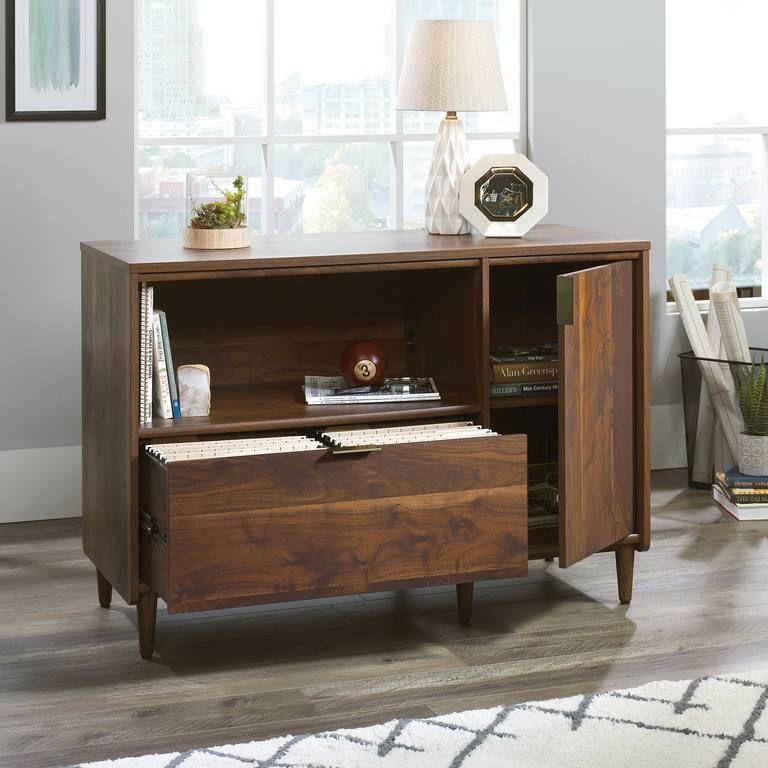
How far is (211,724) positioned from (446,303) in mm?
1048

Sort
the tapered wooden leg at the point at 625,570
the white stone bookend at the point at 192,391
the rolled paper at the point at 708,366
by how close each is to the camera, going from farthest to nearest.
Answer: the rolled paper at the point at 708,366
the tapered wooden leg at the point at 625,570
the white stone bookend at the point at 192,391

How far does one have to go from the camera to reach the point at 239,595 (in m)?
2.32

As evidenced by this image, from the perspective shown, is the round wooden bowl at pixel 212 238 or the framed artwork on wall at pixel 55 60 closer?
the round wooden bowl at pixel 212 238

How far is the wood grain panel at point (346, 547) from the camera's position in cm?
228

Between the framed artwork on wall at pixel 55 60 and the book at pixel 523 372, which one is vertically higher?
the framed artwork on wall at pixel 55 60

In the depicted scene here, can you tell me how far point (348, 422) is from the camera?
99.7 inches

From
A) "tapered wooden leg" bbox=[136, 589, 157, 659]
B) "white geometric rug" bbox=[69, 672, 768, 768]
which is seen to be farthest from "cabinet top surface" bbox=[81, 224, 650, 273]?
"white geometric rug" bbox=[69, 672, 768, 768]

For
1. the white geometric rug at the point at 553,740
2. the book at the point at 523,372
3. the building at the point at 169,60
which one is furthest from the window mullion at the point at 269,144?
the white geometric rug at the point at 553,740

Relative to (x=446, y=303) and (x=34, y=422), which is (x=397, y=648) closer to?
(x=446, y=303)

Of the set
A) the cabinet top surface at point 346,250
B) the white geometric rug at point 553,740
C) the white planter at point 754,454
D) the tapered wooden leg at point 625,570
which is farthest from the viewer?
the white planter at point 754,454

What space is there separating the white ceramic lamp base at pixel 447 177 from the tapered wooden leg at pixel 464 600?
0.79m

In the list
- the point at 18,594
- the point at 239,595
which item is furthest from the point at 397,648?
the point at 18,594

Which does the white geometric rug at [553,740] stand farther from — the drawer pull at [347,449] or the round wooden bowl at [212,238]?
the round wooden bowl at [212,238]

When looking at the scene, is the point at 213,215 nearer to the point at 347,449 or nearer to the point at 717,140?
the point at 347,449
